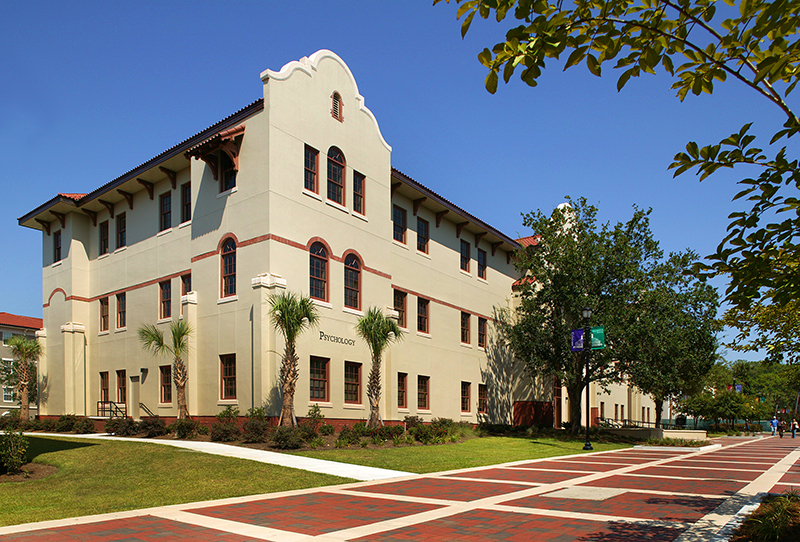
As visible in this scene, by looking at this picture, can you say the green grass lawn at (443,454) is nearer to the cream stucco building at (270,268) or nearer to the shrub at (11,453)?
the cream stucco building at (270,268)

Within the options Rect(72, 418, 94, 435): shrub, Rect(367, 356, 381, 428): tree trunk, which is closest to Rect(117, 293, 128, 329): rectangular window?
Rect(72, 418, 94, 435): shrub

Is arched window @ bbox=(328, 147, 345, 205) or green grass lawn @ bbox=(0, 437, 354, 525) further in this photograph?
arched window @ bbox=(328, 147, 345, 205)

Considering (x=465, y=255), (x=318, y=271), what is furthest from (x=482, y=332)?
(x=318, y=271)

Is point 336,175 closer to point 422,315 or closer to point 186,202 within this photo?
point 186,202

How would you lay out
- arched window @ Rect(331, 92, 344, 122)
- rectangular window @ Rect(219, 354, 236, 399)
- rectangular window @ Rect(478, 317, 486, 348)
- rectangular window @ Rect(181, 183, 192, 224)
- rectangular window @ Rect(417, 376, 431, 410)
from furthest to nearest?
rectangular window @ Rect(478, 317, 486, 348), rectangular window @ Rect(417, 376, 431, 410), rectangular window @ Rect(181, 183, 192, 224), arched window @ Rect(331, 92, 344, 122), rectangular window @ Rect(219, 354, 236, 399)

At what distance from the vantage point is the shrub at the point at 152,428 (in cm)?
2294

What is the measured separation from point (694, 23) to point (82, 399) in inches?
1368

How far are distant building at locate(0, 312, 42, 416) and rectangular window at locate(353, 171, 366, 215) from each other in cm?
3242

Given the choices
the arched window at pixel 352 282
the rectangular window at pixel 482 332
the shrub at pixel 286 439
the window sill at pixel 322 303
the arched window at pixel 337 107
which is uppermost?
the arched window at pixel 337 107

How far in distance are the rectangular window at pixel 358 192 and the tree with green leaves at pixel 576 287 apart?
10.9 metres

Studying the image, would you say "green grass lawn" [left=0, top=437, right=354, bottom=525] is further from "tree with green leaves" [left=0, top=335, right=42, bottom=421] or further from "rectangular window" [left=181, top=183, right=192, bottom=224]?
"tree with green leaves" [left=0, top=335, right=42, bottom=421]

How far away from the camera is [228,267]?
25.5 meters

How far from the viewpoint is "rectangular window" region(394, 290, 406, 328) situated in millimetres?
31295

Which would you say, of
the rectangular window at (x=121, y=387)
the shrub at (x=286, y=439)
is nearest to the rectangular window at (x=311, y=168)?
the shrub at (x=286, y=439)
